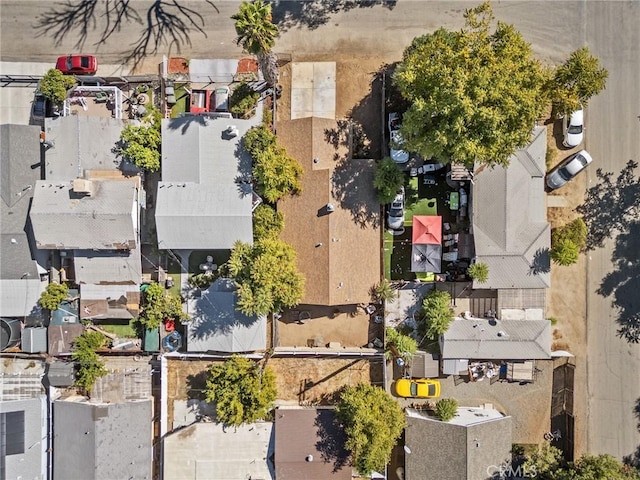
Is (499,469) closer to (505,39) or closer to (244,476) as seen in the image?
(244,476)

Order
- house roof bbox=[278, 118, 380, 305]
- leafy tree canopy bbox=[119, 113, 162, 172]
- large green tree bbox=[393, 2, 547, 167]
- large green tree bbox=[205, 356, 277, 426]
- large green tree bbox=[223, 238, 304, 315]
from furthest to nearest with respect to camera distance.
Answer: leafy tree canopy bbox=[119, 113, 162, 172], house roof bbox=[278, 118, 380, 305], large green tree bbox=[205, 356, 277, 426], large green tree bbox=[223, 238, 304, 315], large green tree bbox=[393, 2, 547, 167]

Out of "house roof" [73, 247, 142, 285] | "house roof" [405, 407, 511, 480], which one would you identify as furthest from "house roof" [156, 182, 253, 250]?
"house roof" [405, 407, 511, 480]

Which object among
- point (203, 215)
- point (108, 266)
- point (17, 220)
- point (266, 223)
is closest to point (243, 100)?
point (203, 215)

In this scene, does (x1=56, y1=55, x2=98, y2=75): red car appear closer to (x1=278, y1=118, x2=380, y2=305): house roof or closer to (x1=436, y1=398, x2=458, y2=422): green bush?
(x1=278, y1=118, x2=380, y2=305): house roof

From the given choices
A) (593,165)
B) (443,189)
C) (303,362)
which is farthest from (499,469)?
(593,165)

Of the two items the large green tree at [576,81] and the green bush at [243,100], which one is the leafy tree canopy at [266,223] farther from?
the large green tree at [576,81]

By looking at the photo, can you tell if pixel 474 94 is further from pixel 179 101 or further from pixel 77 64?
pixel 77 64
